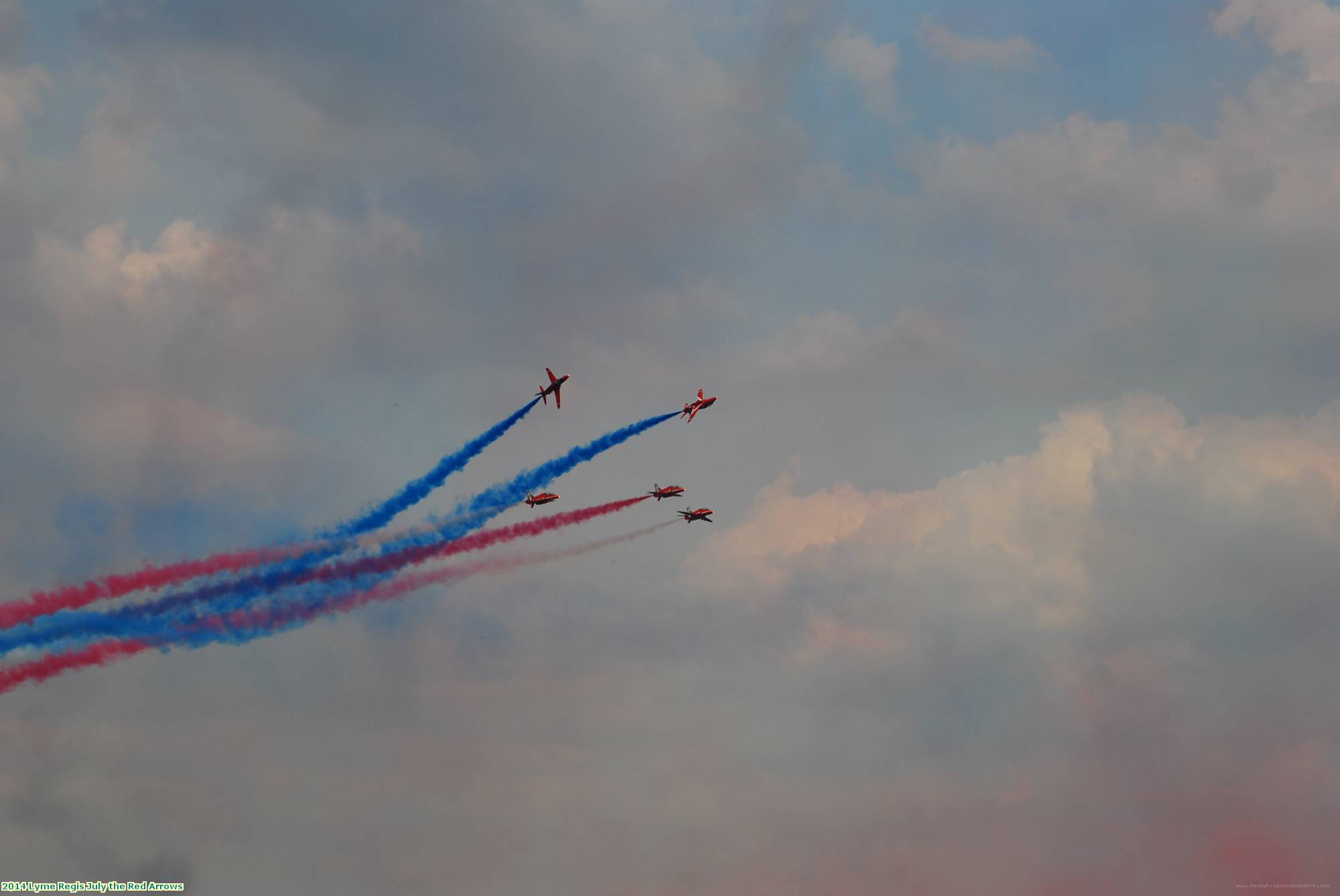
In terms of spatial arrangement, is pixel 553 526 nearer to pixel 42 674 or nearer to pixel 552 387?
pixel 552 387

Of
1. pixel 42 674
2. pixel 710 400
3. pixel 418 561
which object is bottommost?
pixel 42 674

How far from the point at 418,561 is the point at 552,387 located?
20.5 metres

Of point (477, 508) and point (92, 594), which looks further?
point (477, 508)

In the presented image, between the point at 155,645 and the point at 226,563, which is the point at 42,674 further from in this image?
the point at 226,563

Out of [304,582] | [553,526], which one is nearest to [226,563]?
[304,582]

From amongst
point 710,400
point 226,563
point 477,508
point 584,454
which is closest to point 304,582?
point 226,563

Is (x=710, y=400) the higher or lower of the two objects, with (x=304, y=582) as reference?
higher

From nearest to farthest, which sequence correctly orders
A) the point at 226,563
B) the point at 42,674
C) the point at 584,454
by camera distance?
1. the point at 42,674
2. the point at 226,563
3. the point at 584,454

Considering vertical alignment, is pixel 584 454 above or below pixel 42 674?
above

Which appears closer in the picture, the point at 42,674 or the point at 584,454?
the point at 42,674

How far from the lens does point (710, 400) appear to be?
16025 centimetres

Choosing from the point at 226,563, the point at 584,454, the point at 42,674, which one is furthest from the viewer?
the point at 584,454

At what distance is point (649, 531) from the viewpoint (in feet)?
531

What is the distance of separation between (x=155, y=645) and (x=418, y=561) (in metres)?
24.5
